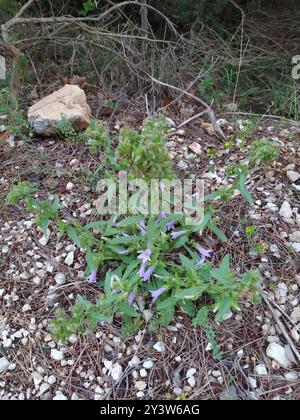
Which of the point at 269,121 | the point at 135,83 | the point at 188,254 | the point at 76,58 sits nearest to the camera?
the point at 188,254

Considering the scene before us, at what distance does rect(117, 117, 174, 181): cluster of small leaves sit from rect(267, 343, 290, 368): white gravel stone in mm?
833

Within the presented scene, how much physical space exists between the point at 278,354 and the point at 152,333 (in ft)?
1.65

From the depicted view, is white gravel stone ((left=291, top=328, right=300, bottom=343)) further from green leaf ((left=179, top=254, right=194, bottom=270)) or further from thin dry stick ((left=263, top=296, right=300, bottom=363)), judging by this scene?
green leaf ((left=179, top=254, right=194, bottom=270))

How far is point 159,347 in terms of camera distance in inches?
71.3

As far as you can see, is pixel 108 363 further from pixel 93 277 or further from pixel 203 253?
pixel 203 253

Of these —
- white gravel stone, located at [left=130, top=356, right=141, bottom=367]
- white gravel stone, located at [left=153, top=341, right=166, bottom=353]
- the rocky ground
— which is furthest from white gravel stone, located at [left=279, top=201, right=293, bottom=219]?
white gravel stone, located at [left=130, top=356, right=141, bottom=367]

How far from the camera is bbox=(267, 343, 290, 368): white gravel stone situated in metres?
1.76

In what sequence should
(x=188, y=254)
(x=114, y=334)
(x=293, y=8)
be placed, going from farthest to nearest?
(x=293, y=8)
(x=188, y=254)
(x=114, y=334)

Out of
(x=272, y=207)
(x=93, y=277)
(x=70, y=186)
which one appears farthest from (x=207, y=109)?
(x=93, y=277)

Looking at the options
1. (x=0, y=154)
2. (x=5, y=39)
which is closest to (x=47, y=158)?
(x=0, y=154)

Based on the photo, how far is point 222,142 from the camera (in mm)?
2570

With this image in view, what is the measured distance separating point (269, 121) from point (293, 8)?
1521mm

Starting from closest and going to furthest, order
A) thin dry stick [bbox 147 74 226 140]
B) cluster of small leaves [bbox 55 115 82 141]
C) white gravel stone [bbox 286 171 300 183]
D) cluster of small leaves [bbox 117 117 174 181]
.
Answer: cluster of small leaves [bbox 117 117 174 181]
white gravel stone [bbox 286 171 300 183]
cluster of small leaves [bbox 55 115 82 141]
thin dry stick [bbox 147 74 226 140]
